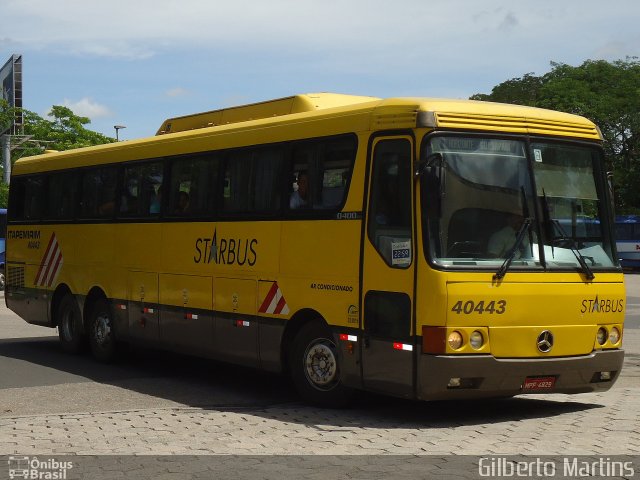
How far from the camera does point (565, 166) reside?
34.7 ft

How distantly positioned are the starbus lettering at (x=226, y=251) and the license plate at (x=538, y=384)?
3497 mm

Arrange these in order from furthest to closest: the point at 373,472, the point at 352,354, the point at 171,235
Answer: the point at 171,235 < the point at 352,354 < the point at 373,472

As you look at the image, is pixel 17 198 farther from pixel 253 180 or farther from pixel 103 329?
pixel 253 180

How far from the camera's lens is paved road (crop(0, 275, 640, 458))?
8.72 m

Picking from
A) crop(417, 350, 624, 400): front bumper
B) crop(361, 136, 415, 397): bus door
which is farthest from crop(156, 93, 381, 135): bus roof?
crop(417, 350, 624, 400): front bumper

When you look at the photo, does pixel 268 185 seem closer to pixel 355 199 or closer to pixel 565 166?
pixel 355 199

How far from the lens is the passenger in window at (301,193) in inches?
448

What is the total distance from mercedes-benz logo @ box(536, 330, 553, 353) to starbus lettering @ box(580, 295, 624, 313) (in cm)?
47

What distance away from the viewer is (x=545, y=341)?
10.0 metres

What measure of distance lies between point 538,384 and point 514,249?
1.30 metres

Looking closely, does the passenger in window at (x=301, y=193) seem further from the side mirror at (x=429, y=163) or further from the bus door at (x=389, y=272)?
the side mirror at (x=429, y=163)

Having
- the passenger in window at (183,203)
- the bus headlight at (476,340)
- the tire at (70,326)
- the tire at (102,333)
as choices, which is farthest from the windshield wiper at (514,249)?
the tire at (70,326)

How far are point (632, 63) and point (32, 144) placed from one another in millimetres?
36849

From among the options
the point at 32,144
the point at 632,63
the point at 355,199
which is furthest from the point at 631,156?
the point at 355,199
